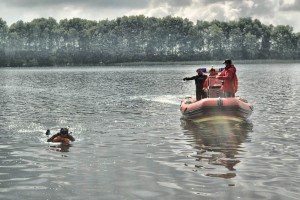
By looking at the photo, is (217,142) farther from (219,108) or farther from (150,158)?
(219,108)

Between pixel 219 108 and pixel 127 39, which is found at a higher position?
pixel 127 39

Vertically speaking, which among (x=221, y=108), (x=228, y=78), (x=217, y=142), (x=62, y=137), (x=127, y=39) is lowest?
(x=217, y=142)

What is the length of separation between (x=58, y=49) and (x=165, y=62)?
42.2m

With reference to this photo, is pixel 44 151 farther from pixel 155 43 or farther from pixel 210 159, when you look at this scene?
pixel 155 43

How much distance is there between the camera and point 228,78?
21594mm

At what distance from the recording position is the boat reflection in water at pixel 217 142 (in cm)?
1286

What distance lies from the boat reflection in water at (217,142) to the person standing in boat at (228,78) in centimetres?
155

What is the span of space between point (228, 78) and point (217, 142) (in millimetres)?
5343

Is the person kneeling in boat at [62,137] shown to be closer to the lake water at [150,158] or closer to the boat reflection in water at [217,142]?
the lake water at [150,158]

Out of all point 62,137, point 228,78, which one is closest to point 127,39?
point 228,78

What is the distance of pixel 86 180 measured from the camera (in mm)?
11617

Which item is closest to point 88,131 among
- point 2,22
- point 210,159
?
point 210,159

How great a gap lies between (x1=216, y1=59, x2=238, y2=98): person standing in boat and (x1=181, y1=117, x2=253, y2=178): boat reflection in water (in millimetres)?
1554

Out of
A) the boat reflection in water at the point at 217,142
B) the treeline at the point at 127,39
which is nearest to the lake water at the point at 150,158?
the boat reflection in water at the point at 217,142
